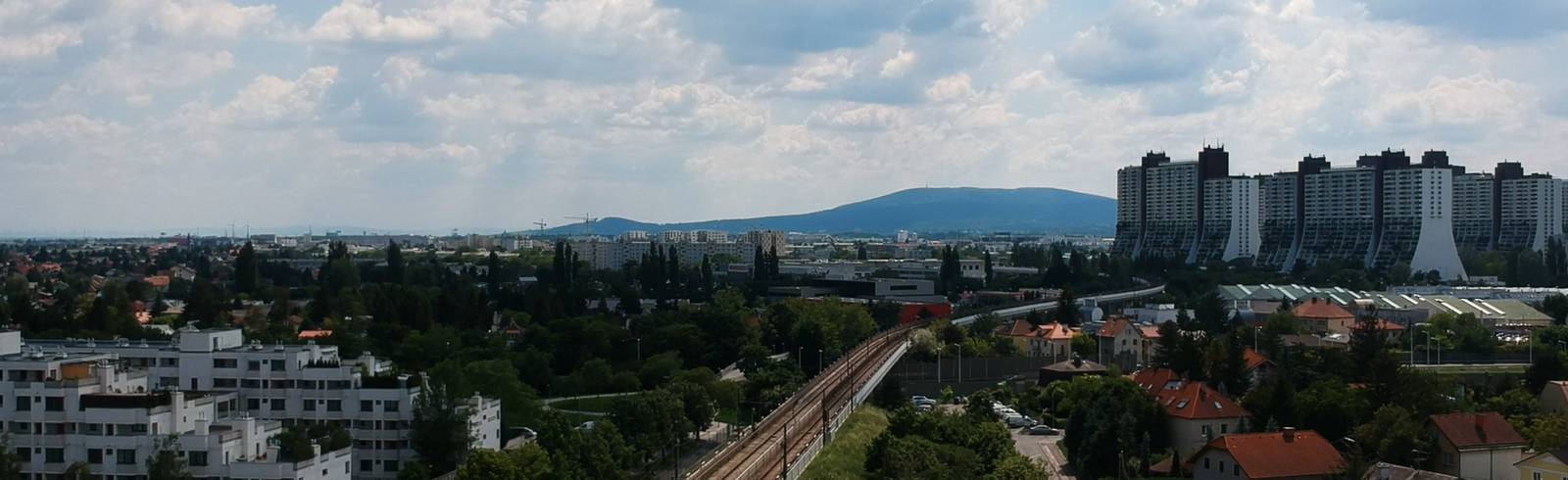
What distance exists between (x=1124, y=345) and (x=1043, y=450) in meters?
19.0

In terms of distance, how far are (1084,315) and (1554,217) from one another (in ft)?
182

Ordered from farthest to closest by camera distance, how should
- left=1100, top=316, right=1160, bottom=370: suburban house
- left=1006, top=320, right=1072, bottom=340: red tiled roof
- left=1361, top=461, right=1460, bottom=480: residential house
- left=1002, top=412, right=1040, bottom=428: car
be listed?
1. left=1006, top=320, right=1072, bottom=340: red tiled roof
2. left=1100, top=316, right=1160, bottom=370: suburban house
3. left=1002, top=412, right=1040, bottom=428: car
4. left=1361, top=461, right=1460, bottom=480: residential house

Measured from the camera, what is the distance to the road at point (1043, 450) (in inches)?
1411

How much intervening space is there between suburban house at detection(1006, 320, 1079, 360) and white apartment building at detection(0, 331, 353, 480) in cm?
3186

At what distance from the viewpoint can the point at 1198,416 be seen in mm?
36781

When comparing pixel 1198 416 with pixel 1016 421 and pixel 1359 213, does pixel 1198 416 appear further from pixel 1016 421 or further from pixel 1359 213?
pixel 1359 213

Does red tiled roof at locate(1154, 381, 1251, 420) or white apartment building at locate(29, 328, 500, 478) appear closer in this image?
white apartment building at locate(29, 328, 500, 478)

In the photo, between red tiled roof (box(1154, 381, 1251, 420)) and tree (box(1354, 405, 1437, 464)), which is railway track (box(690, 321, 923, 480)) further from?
tree (box(1354, 405, 1437, 464))

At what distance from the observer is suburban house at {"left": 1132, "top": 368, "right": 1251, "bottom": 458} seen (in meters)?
36.7

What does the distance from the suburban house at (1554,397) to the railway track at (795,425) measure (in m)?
17.8

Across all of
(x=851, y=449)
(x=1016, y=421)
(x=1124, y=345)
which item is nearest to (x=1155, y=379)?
(x=1016, y=421)

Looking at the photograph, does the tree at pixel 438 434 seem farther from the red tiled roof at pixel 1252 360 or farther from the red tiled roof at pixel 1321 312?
the red tiled roof at pixel 1321 312

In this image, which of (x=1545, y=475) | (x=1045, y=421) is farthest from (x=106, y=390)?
(x=1545, y=475)

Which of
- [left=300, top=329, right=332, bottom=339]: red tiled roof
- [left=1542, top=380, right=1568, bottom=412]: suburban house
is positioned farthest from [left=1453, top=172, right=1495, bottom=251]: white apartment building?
[left=300, top=329, right=332, bottom=339]: red tiled roof
